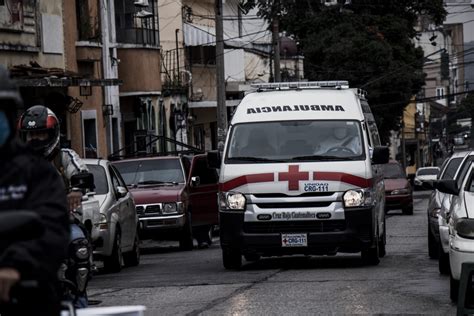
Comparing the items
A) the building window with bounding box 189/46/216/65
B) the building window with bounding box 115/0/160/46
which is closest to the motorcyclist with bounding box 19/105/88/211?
the building window with bounding box 115/0/160/46

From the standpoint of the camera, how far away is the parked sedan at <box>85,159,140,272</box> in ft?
63.8

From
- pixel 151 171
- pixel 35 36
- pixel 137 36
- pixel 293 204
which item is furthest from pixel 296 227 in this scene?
pixel 137 36

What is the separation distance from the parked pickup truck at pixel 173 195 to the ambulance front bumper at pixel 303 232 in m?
6.70

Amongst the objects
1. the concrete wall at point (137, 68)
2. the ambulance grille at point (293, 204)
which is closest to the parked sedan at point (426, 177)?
the ambulance grille at point (293, 204)

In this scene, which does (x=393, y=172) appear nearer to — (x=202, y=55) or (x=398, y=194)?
(x=398, y=194)

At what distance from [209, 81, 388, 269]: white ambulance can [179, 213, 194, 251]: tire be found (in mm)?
Answer: 6420

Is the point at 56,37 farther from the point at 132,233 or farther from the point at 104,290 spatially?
the point at 104,290

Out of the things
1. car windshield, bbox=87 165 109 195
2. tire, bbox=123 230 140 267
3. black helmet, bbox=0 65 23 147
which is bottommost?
tire, bbox=123 230 140 267

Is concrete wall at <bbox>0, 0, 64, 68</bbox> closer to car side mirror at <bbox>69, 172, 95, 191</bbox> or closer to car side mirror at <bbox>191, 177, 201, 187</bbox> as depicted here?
car side mirror at <bbox>191, 177, 201, 187</bbox>

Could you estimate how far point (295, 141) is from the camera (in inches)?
733

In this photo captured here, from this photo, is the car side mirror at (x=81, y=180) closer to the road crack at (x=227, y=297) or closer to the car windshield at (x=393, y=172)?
the road crack at (x=227, y=297)

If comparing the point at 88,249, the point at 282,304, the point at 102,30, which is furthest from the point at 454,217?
the point at 102,30

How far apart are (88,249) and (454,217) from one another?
440cm

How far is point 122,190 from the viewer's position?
20.8 m
